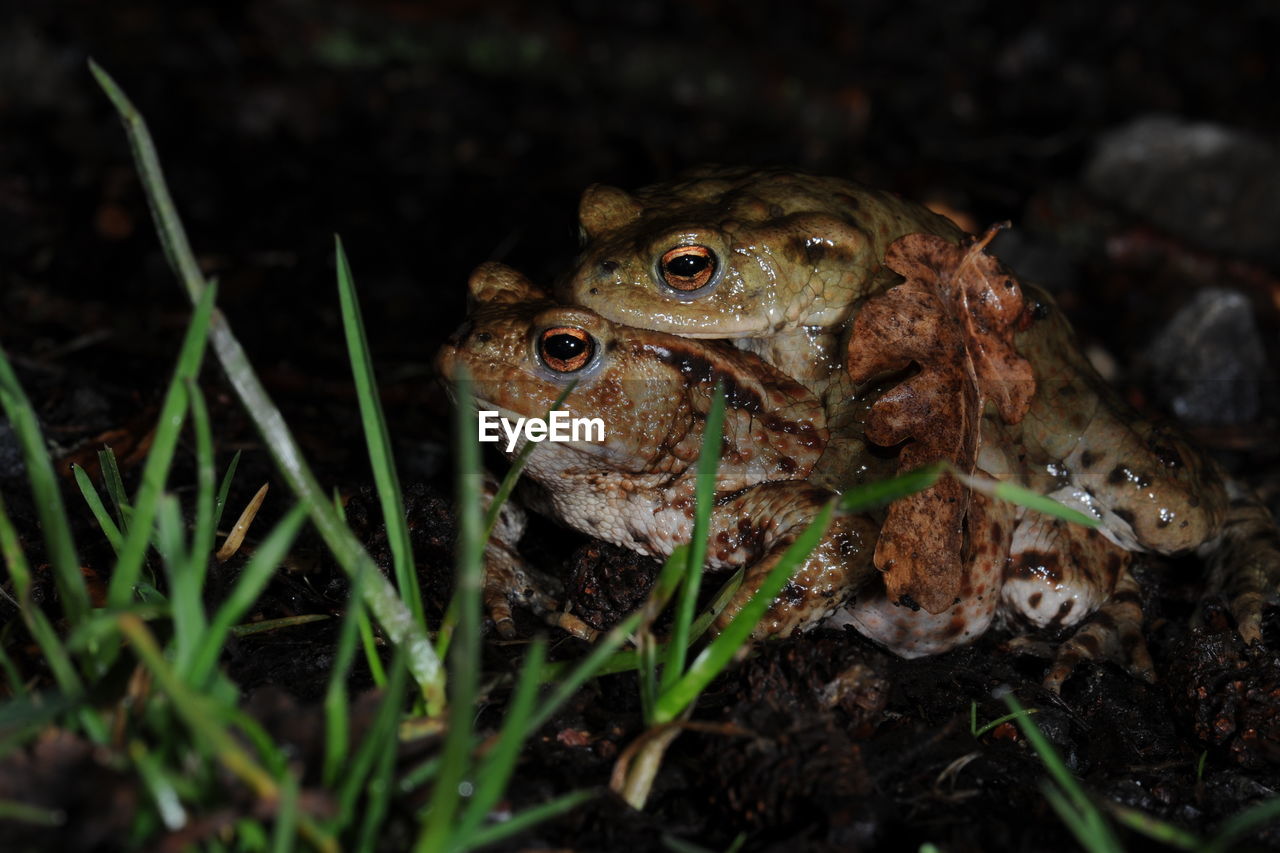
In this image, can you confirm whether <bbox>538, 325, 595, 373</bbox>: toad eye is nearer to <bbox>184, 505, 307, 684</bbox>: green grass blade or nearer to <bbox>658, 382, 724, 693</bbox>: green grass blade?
<bbox>658, 382, 724, 693</bbox>: green grass blade

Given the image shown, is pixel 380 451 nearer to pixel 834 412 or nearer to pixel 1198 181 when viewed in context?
pixel 834 412

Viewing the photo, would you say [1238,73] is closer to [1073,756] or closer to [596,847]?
[1073,756]

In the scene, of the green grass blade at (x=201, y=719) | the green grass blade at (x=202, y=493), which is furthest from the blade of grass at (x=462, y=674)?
the green grass blade at (x=202, y=493)

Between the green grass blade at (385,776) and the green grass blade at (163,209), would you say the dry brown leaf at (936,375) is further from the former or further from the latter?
the green grass blade at (163,209)

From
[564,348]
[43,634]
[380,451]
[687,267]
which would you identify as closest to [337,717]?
[43,634]

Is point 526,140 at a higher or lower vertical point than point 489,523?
lower

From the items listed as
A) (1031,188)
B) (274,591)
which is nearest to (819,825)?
(274,591)

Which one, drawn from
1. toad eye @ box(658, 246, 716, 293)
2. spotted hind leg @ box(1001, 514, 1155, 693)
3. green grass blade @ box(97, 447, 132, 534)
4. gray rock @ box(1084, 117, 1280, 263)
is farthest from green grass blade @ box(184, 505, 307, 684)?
gray rock @ box(1084, 117, 1280, 263)
